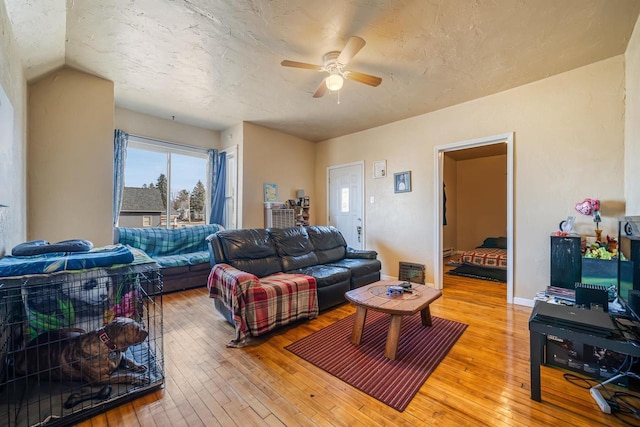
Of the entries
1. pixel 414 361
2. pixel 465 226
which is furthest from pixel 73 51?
pixel 465 226

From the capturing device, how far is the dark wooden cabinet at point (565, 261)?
2.73 meters

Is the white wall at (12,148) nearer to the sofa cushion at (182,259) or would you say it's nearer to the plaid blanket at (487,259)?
the sofa cushion at (182,259)

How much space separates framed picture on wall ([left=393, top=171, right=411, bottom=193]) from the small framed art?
0.70ft

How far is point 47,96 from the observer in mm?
2838

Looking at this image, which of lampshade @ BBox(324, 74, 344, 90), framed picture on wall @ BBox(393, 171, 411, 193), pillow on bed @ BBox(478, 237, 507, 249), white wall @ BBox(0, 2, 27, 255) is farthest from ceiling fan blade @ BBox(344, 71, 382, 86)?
pillow on bed @ BBox(478, 237, 507, 249)

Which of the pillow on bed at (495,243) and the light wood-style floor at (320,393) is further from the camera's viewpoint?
the pillow on bed at (495,243)

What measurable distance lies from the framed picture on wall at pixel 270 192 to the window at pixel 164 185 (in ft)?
3.93

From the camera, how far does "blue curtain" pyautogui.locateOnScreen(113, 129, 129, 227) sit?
12.9 feet

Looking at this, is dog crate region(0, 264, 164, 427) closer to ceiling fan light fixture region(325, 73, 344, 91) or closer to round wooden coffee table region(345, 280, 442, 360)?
round wooden coffee table region(345, 280, 442, 360)

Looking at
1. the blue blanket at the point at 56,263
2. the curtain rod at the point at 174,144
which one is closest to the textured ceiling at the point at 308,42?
the curtain rod at the point at 174,144

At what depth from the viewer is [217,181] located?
508 cm

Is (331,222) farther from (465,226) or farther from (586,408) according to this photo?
(586,408)

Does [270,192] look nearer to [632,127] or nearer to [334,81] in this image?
[334,81]

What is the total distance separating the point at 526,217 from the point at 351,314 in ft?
8.19
